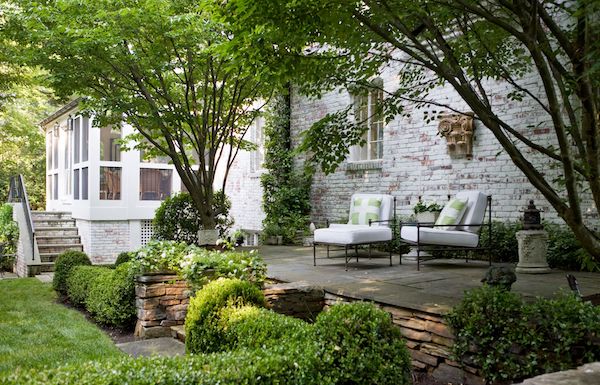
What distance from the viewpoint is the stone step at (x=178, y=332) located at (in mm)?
5094

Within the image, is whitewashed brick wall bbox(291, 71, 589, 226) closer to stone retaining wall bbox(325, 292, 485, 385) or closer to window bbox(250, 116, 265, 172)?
window bbox(250, 116, 265, 172)

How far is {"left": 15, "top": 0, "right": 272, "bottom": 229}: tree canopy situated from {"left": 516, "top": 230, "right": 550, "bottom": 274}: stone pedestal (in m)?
3.56

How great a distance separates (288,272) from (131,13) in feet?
12.3

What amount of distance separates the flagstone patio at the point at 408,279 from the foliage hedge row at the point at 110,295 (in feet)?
5.23

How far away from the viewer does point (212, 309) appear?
418 cm

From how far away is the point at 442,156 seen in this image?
8.61m

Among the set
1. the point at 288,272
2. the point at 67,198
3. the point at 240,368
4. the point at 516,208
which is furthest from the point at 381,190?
the point at 67,198

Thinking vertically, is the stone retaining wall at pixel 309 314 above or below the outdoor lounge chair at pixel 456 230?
below

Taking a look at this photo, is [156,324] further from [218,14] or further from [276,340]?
[218,14]

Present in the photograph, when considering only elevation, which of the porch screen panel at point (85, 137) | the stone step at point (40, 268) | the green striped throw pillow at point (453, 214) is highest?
the porch screen panel at point (85, 137)

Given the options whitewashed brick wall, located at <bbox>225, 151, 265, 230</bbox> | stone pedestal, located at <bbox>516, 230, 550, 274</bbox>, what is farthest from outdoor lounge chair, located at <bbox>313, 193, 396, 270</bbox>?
whitewashed brick wall, located at <bbox>225, 151, 265, 230</bbox>

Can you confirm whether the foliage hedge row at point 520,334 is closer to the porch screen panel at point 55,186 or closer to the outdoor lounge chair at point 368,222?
the outdoor lounge chair at point 368,222

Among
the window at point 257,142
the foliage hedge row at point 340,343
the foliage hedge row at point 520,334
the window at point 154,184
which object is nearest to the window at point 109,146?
the window at point 154,184

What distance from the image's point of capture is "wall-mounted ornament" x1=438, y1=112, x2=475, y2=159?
8086 mm
